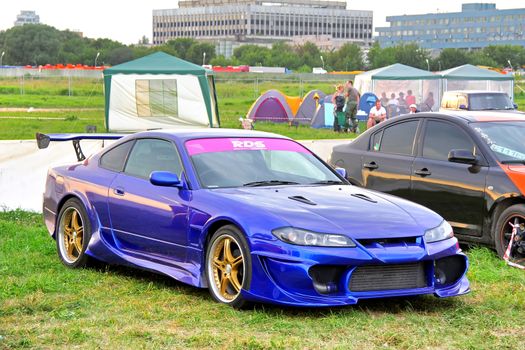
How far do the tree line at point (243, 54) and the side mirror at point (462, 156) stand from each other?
372ft

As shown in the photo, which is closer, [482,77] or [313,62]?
[482,77]

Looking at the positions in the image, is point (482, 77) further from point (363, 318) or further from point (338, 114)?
point (363, 318)

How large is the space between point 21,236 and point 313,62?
13534 centimetres

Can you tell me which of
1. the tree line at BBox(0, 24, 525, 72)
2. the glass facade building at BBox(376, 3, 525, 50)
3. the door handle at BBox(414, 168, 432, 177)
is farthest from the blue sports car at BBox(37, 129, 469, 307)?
the glass facade building at BBox(376, 3, 525, 50)

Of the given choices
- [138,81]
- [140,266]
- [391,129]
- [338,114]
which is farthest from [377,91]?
[140,266]

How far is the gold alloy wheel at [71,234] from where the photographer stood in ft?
28.7

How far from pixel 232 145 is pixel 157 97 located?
86.4 ft

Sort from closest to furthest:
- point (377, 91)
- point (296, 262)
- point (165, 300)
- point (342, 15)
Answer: point (296, 262) → point (165, 300) → point (377, 91) → point (342, 15)

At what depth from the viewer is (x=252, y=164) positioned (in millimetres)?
7910

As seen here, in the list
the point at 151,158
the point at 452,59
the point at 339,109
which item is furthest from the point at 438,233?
the point at 452,59

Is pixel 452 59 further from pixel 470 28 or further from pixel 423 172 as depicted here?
pixel 423 172

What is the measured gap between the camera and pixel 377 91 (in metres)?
41.0

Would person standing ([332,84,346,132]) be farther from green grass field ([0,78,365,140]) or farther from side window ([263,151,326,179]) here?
side window ([263,151,326,179])

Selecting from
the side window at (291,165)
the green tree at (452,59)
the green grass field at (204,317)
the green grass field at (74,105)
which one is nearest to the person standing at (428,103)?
the green grass field at (74,105)
